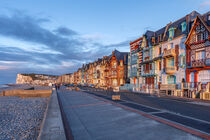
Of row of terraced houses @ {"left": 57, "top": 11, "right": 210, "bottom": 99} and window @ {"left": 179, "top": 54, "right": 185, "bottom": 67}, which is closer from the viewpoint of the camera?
row of terraced houses @ {"left": 57, "top": 11, "right": 210, "bottom": 99}

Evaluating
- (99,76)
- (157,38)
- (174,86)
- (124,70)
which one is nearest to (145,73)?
(157,38)

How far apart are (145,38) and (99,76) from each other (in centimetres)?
3862

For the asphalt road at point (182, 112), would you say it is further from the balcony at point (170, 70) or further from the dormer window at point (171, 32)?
the dormer window at point (171, 32)

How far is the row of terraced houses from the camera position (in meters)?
22.6

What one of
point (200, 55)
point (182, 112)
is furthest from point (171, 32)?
point (182, 112)

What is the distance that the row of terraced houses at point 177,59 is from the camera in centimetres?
2256

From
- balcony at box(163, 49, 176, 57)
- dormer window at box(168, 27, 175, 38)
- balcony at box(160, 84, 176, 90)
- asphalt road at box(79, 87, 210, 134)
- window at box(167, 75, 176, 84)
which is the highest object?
dormer window at box(168, 27, 175, 38)

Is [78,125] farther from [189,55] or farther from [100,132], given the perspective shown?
[189,55]

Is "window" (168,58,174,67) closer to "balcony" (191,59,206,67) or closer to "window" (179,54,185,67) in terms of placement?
"window" (179,54,185,67)

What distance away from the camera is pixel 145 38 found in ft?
124

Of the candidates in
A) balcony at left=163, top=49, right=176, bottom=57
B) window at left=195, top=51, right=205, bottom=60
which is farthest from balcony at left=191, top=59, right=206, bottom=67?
balcony at left=163, top=49, right=176, bottom=57

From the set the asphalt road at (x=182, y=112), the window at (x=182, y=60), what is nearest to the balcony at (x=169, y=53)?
the window at (x=182, y=60)

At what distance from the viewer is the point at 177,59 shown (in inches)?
1077

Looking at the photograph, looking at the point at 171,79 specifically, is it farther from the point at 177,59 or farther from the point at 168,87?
the point at 177,59
